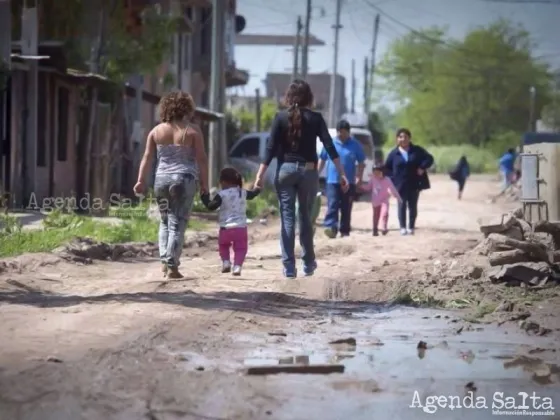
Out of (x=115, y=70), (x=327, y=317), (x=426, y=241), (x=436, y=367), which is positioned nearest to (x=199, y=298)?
(x=327, y=317)

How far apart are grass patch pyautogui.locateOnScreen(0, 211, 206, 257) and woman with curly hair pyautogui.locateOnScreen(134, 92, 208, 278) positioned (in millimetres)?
2317

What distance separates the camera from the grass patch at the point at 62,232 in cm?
1342

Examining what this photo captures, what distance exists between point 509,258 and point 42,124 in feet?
45.1

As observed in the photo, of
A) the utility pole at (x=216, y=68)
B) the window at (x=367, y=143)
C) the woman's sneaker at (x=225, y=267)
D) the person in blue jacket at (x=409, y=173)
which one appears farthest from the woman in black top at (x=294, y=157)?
the window at (x=367, y=143)

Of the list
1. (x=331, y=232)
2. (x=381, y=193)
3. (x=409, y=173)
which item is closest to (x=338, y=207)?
(x=331, y=232)

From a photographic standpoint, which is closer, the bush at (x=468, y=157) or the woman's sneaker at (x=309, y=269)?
the woman's sneaker at (x=309, y=269)

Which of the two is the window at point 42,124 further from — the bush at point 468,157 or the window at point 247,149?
the bush at point 468,157

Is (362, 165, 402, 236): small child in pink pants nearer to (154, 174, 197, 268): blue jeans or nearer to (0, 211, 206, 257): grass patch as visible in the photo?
(0, 211, 206, 257): grass patch

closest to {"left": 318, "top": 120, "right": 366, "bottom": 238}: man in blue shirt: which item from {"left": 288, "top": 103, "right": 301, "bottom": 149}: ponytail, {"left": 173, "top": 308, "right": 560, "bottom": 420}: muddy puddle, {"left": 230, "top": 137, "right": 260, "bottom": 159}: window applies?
{"left": 288, "top": 103, "right": 301, "bottom": 149}: ponytail

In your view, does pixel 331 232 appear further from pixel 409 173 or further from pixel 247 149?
pixel 247 149

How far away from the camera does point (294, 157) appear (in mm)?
11414

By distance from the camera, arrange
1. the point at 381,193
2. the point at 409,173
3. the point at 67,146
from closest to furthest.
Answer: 1. the point at 409,173
2. the point at 381,193
3. the point at 67,146

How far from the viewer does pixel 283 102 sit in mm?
11703

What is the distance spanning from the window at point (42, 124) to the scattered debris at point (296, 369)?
674 inches
